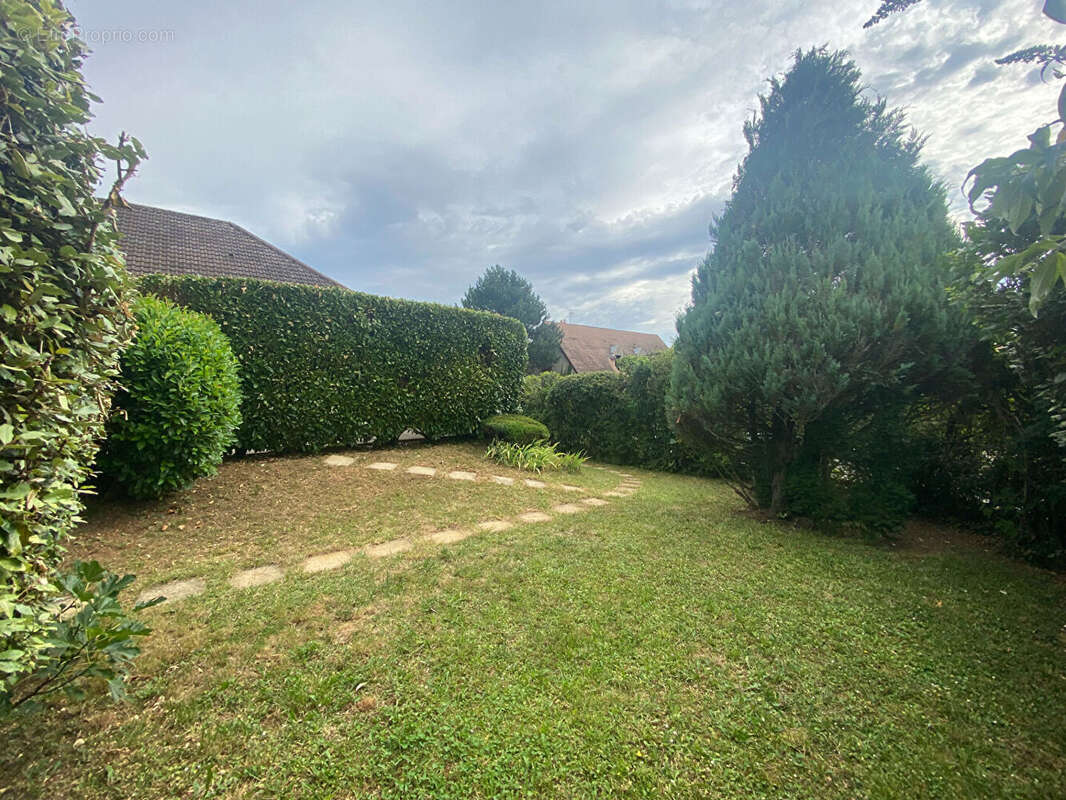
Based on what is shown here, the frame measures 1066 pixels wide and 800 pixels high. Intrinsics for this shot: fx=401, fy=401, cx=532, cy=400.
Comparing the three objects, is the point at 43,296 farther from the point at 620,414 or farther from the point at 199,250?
the point at 199,250

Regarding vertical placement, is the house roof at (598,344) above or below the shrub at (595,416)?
above

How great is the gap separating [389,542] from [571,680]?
6.86 feet

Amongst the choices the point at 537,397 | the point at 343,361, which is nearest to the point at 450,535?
the point at 343,361

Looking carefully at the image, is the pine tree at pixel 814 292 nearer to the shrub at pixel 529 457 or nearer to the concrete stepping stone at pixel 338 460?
the shrub at pixel 529 457

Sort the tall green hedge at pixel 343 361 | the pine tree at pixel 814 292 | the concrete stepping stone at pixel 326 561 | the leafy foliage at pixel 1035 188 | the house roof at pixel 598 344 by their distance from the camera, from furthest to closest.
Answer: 1. the house roof at pixel 598 344
2. the tall green hedge at pixel 343 361
3. the pine tree at pixel 814 292
4. the concrete stepping stone at pixel 326 561
5. the leafy foliage at pixel 1035 188

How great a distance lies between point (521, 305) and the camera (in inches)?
1008

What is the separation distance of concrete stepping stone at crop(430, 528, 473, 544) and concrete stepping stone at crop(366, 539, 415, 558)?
0.24 meters

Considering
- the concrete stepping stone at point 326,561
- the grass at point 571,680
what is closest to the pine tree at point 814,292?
the grass at point 571,680

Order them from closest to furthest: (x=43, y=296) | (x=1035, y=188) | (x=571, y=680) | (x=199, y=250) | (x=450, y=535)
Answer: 1. (x=1035, y=188)
2. (x=43, y=296)
3. (x=571, y=680)
4. (x=450, y=535)
5. (x=199, y=250)

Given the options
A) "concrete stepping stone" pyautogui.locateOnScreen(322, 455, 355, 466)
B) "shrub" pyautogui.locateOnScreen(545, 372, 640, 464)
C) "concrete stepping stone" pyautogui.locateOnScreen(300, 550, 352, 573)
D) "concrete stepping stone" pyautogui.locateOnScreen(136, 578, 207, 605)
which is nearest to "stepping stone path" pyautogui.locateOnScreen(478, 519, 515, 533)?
"concrete stepping stone" pyautogui.locateOnScreen(300, 550, 352, 573)

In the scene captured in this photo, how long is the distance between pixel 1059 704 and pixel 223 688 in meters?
3.58

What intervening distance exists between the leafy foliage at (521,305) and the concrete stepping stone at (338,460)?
19.6 meters

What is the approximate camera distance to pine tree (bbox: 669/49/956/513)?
358 cm

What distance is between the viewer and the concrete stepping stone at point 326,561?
112 inches
